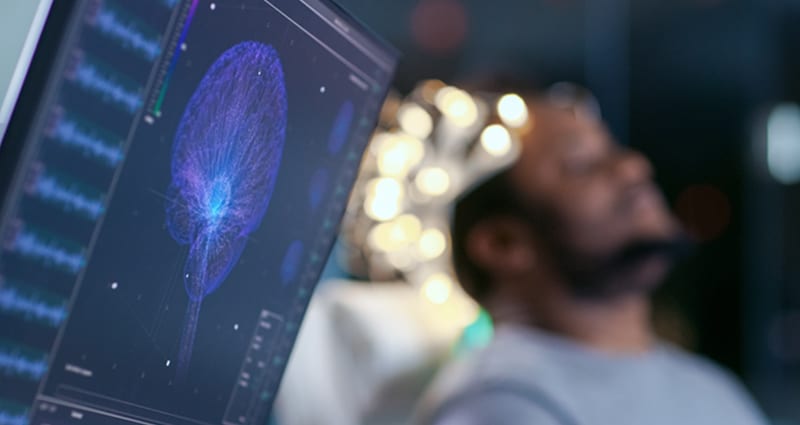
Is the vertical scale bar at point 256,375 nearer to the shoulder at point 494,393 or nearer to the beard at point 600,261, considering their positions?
the shoulder at point 494,393

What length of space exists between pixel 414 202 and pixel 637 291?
1.52 ft

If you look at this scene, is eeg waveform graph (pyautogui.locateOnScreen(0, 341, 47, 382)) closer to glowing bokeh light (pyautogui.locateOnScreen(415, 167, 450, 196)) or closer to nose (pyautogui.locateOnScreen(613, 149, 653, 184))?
glowing bokeh light (pyautogui.locateOnScreen(415, 167, 450, 196))

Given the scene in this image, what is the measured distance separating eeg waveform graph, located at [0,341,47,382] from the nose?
5.33ft

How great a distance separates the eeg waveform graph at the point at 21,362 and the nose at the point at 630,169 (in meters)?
1.62

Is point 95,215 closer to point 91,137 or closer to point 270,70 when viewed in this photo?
point 91,137

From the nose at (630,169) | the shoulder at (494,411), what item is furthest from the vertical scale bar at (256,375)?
the nose at (630,169)

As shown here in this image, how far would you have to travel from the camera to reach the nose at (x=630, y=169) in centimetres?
212

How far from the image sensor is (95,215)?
0.64 meters

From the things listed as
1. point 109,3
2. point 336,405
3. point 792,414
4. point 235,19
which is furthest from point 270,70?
point 792,414

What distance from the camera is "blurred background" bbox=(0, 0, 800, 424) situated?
3822 millimetres

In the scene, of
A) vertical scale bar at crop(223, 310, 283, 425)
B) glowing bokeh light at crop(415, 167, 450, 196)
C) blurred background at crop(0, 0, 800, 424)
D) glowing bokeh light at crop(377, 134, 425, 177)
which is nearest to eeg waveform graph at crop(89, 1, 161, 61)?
vertical scale bar at crop(223, 310, 283, 425)

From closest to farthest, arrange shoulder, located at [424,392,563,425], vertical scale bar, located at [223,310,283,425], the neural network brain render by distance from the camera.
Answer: the neural network brain render, vertical scale bar, located at [223,310,283,425], shoulder, located at [424,392,563,425]

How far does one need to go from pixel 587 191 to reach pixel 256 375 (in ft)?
4.34

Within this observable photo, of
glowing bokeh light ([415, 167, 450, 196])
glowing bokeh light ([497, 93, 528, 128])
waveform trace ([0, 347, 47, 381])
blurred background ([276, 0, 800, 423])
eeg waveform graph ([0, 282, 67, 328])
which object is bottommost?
waveform trace ([0, 347, 47, 381])
